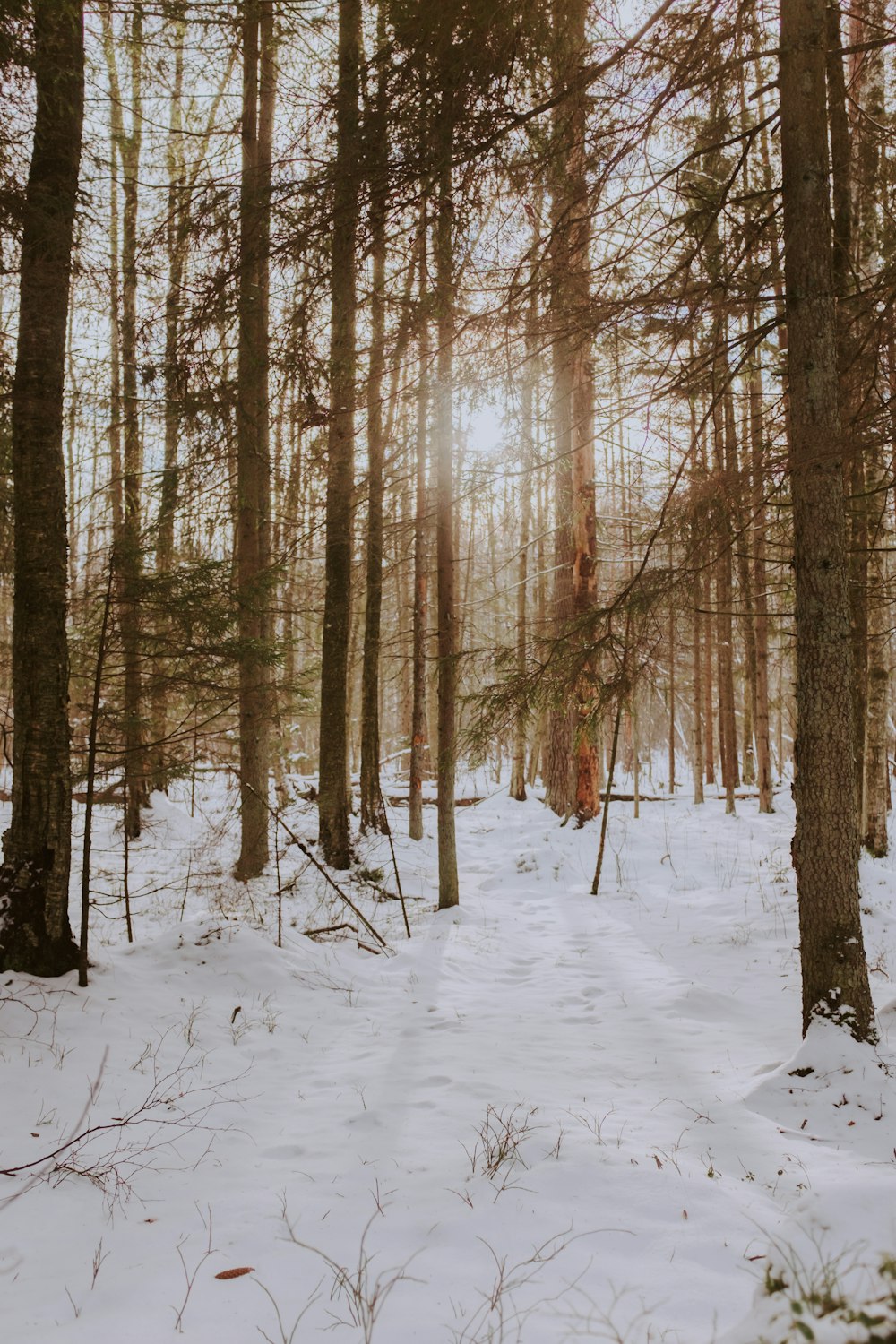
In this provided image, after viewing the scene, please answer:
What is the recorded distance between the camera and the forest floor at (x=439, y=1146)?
2.21 metres

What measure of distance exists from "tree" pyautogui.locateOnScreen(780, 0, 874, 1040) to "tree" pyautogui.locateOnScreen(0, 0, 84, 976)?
15.5 feet

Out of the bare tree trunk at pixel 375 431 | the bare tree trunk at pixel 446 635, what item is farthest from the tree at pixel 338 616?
the bare tree trunk at pixel 446 635

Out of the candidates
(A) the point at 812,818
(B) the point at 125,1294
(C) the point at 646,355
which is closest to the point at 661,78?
(C) the point at 646,355

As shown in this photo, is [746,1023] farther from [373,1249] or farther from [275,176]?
[275,176]

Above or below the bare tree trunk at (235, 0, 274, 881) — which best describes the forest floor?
below

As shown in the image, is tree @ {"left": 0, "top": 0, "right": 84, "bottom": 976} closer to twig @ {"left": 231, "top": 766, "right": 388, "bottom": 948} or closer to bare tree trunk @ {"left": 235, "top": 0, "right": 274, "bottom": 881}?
twig @ {"left": 231, "top": 766, "right": 388, "bottom": 948}

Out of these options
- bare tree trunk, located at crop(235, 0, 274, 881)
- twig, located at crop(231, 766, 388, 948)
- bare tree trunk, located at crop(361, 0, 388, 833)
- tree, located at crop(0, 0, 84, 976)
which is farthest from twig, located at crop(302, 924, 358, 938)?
tree, located at crop(0, 0, 84, 976)

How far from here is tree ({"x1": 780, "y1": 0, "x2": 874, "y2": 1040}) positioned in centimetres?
404

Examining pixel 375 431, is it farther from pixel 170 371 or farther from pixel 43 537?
pixel 43 537

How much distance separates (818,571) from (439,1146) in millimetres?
3615

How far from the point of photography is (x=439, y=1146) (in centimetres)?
337

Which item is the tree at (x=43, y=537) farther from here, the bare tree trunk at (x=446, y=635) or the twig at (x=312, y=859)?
the bare tree trunk at (x=446, y=635)

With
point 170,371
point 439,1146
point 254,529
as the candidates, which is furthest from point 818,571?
point 254,529

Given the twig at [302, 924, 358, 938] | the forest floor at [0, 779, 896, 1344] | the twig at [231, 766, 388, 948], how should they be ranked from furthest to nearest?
the twig at [302, 924, 358, 938], the twig at [231, 766, 388, 948], the forest floor at [0, 779, 896, 1344]
